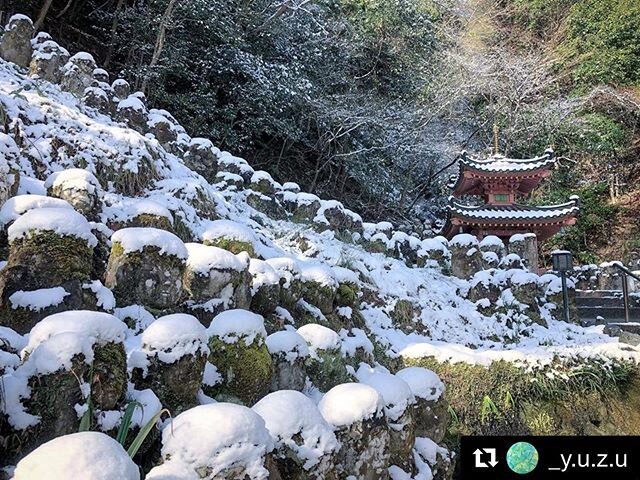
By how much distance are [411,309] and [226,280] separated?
10.5 ft

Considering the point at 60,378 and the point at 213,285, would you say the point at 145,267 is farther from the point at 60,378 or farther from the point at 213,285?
the point at 60,378

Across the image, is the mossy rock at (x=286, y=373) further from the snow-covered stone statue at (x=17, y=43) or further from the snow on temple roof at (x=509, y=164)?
the snow on temple roof at (x=509, y=164)

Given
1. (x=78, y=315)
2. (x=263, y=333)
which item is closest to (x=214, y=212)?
(x=263, y=333)

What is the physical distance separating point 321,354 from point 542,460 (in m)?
1.20

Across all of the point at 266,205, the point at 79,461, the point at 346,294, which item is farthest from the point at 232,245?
the point at 266,205

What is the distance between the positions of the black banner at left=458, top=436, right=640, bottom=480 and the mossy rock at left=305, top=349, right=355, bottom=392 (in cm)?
94

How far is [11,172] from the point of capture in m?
2.73

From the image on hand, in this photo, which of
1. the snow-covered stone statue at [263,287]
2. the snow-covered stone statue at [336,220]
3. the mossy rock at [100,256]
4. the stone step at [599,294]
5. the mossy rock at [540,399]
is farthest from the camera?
the stone step at [599,294]

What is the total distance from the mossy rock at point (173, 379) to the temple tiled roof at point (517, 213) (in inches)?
337

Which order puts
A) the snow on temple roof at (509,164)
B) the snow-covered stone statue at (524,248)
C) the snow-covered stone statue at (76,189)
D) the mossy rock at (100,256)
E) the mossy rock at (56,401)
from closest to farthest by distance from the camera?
the mossy rock at (56,401) → the mossy rock at (100,256) → the snow-covered stone statue at (76,189) → the snow-covered stone statue at (524,248) → the snow on temple roof at (509,164)

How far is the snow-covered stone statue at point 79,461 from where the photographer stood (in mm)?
929

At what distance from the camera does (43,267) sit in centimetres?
209

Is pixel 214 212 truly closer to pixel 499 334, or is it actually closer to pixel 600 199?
pixel 499 334

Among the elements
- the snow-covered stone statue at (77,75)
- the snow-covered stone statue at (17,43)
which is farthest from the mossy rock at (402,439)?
the snow-covered stone statue at (17,43)
